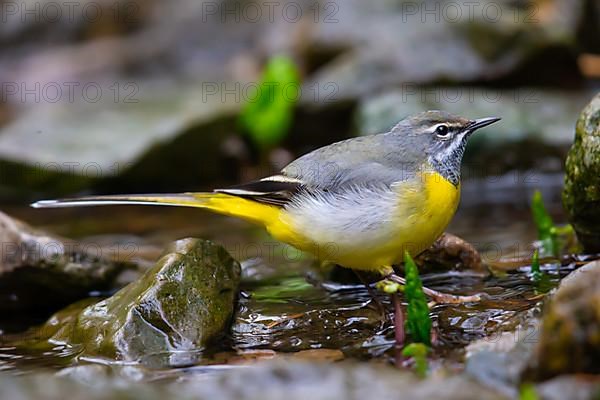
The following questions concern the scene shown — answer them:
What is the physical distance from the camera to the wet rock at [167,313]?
550 centimetres

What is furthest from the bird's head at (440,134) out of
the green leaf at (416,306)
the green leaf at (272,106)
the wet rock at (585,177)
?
the green leaf at (272,106)

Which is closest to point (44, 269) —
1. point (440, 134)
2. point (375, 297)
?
point (375, 297)

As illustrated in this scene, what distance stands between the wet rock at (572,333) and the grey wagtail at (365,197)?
157 cm

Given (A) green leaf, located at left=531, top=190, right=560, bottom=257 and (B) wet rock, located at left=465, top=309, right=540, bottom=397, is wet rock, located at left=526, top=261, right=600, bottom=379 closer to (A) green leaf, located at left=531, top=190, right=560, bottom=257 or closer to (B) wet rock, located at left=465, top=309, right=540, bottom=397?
(B) wet rock, located at left=465, top=309, right=540, bottom=397

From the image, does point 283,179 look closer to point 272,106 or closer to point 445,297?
point 445,297

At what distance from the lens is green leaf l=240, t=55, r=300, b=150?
37.0ft

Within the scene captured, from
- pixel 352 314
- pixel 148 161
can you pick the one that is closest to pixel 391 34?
pixel 148 161

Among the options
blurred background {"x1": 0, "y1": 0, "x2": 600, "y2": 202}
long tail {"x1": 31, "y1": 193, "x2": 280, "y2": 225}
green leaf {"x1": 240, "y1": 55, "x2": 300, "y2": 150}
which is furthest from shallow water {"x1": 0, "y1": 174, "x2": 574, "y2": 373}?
green leaf {"x1": 240, "y1": 55, "x2": 300, "y2": 150}

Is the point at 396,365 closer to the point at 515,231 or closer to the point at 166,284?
the point at 166,284

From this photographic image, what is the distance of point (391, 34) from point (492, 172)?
2.86 meters

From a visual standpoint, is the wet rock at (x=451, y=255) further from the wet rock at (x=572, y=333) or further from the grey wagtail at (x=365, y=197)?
the wet rock at (x=572, y=333)

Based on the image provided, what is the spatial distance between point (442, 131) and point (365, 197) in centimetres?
81

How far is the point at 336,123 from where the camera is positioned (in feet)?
38.1

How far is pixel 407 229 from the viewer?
5504mm
